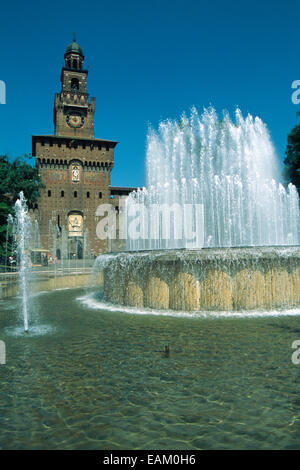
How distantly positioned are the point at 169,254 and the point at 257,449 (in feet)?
14.5

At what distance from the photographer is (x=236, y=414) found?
225cm

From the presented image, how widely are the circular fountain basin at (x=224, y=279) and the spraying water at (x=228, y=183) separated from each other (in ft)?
25.8

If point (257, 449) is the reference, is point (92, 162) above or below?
above

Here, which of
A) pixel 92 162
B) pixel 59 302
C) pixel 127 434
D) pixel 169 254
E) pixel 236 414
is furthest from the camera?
pixel 92 162

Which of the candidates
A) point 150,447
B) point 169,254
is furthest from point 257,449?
point 169,254

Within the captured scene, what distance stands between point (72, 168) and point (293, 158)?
23537 millimetres

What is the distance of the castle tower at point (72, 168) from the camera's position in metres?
35.6

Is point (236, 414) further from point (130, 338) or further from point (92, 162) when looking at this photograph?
point (92, 162)

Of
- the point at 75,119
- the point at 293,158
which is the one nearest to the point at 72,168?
the point at 75,119

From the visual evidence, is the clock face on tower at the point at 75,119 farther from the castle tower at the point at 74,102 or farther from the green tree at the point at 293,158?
the green tree at the point at 293,158

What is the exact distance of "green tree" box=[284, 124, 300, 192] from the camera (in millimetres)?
23625

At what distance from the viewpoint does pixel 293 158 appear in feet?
78.5

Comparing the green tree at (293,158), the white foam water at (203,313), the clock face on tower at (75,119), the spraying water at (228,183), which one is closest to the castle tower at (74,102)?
the clock face on tower at (75,119)

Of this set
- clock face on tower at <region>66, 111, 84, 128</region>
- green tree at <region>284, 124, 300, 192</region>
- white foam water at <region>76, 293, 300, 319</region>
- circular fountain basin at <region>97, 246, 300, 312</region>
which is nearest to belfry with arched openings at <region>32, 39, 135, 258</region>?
clock face on tower at <region>66, 111, 84, 128</region>
